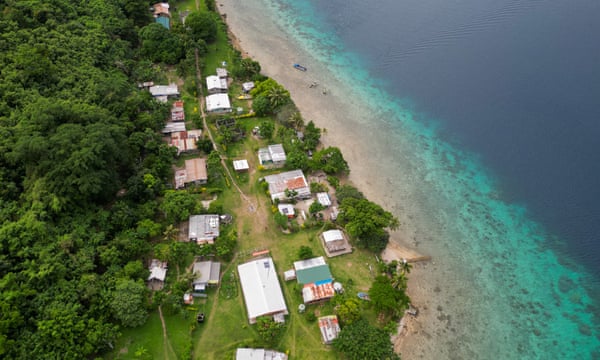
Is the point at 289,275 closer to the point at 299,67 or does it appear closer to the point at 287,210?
the point at 287,210

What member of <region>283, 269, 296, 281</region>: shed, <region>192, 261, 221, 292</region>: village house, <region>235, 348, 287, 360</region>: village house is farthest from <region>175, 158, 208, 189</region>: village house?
<region>235, 348, 287, 360</region>: village house

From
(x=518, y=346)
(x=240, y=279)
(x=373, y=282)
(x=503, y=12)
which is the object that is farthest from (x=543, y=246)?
(x=503, y=12)

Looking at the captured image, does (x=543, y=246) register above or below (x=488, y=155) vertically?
below

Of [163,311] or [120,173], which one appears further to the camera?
[120,173]

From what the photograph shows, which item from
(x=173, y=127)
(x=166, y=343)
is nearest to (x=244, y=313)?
(x=166, y=343)

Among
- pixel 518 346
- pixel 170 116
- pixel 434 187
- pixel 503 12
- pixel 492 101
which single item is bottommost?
pixel 518 346

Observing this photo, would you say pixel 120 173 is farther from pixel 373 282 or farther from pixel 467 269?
pixel 467 269

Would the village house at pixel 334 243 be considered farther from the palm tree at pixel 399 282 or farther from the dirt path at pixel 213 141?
the dirt path at pixel 213 141

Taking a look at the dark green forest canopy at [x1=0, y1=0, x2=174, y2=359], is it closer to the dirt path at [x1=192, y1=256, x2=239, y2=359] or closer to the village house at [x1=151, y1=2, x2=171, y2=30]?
the dirt path at [x1=192, y1=256, x2=239, y2=359]
